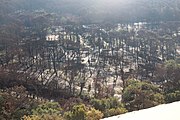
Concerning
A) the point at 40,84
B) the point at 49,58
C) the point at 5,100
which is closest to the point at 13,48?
the point at 49,58

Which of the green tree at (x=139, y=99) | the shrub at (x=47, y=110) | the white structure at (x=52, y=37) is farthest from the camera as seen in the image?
the white structure at (x=52, y=37)

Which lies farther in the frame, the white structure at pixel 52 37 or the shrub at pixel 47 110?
the white structure at pixel 52 37

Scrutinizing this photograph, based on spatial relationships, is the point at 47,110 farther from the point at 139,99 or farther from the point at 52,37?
the point at 52,37

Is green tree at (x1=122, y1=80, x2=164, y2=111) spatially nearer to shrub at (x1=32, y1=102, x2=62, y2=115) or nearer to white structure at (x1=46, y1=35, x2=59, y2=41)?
shrub at (x1=32, y1=102, x2=62, y2=115)

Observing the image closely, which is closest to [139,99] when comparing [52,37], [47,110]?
[47,110]

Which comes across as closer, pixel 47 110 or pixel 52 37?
pixel 47 110

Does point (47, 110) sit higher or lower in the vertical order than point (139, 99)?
lower

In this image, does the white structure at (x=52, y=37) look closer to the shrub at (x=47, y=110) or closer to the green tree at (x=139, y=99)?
the green tree at (x=139, y=99)

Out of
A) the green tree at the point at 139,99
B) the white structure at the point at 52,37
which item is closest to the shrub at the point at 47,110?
the green tree at the point at 139,99

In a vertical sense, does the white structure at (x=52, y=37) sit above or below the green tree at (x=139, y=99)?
below

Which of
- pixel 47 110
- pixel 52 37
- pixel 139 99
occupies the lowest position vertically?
pixel 52 37

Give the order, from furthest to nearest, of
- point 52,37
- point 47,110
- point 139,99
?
point 52,37, point 139,99, point 47,110
